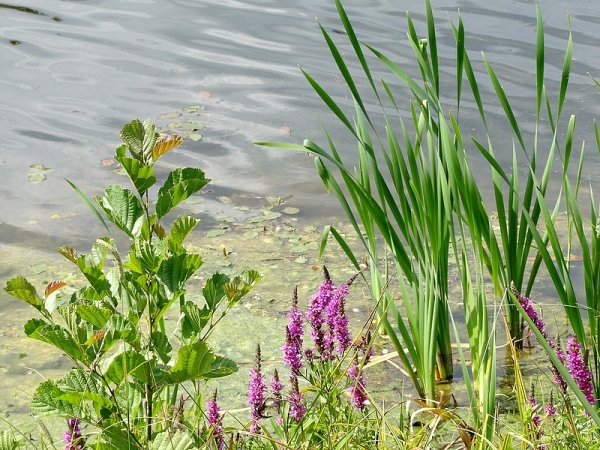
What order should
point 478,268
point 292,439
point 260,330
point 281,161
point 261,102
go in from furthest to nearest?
point 261,102 → point 281,161 → point 260,330 → point 478,268 → point 292,439

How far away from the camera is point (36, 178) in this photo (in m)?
5.28

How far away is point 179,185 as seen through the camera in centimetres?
162

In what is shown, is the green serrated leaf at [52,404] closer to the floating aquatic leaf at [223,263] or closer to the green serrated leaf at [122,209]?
the green serrated leaf at [122,209]

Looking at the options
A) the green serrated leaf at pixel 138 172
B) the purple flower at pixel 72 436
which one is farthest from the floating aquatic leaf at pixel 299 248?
the green serrated leaf at pixel 138 172

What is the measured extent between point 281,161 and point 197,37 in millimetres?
2666

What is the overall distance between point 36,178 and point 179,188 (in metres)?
3.93

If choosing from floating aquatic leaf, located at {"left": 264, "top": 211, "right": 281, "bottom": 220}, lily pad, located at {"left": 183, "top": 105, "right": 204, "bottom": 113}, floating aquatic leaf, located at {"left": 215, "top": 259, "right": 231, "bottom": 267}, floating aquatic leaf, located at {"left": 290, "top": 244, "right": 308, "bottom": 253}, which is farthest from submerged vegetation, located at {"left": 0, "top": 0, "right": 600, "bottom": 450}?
lily pad, located at {"left": 183, "top": 105, "right": 204, "bottom": 113}

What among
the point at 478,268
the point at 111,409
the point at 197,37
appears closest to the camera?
the point at 111,409

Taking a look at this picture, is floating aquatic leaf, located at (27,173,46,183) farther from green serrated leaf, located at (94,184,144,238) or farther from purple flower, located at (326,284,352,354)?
green serrated leaf, located at (94,184,144,238)

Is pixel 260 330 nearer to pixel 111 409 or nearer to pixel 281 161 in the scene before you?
pixel 111 409

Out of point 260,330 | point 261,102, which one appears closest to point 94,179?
point 261,102

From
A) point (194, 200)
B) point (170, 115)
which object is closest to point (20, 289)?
point (194, 200)

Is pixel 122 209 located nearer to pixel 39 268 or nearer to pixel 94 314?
pixel 94 314

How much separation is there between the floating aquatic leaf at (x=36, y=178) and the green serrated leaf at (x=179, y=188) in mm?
3795
